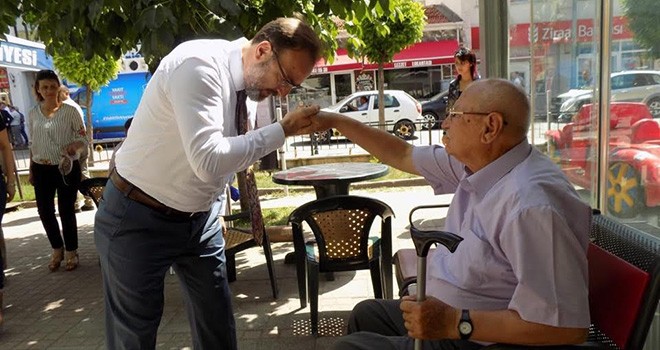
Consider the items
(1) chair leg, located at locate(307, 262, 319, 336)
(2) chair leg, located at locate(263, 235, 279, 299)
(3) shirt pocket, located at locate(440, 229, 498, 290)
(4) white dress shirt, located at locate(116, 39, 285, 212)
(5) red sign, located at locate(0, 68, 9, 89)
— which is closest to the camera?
(3) shirt pocket, located at locate(440, 229, 498, 290)

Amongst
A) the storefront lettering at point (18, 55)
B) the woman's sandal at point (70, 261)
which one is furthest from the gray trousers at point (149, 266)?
the storefront lettering at point (18, 55)

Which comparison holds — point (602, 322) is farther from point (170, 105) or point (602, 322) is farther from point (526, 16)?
point (526, 16)

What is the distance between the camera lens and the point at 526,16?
4383 millimetres

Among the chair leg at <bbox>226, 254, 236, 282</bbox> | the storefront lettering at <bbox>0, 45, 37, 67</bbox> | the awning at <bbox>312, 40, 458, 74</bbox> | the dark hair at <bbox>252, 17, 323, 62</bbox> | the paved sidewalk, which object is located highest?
the awning at <bbox>312, 40, 458, 74</bbox>

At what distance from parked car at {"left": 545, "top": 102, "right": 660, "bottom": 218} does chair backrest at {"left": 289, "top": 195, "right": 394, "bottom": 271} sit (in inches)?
51.2

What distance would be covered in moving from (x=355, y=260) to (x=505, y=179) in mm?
1927

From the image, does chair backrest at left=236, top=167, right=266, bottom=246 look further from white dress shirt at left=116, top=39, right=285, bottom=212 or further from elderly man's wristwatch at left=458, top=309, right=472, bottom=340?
elderly man's wristwatch at left=458, top=309, right=472, bottom=340

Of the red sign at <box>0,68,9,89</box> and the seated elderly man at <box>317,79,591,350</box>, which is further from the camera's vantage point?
the red sign at <box>0,68,9,89</box>

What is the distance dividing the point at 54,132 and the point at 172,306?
219 centimetres

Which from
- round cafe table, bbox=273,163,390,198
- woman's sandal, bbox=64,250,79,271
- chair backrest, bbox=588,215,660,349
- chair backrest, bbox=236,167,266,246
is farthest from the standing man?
woman's sandal, bbox=64,250,79,271

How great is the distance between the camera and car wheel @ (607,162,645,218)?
2785 mm

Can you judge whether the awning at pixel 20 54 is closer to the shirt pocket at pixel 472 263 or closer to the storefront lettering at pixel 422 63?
the shirt pocket at pixel 472 263

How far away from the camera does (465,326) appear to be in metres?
1.66

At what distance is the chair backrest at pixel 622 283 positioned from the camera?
5.13 ft
